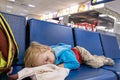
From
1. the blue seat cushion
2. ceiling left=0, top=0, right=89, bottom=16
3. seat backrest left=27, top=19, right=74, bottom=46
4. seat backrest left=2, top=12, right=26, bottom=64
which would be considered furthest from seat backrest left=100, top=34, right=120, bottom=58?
ceiling left=0, top=0, right=89, bottom=16

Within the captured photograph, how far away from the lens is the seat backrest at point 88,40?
1863 mm

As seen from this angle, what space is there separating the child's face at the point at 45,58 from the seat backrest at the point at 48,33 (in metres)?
0.36

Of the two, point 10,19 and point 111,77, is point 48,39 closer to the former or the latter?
point 10,19

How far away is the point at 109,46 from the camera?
252 cm

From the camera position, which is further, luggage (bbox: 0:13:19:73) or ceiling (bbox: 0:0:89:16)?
ceiling (bbox: 0:0:89:16)

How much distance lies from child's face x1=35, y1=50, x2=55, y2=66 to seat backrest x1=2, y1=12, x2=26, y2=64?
332 millimetres

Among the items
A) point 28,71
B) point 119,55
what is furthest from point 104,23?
point 28,71

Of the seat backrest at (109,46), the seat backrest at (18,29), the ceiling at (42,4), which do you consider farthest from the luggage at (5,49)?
the ceiling at (42,4)

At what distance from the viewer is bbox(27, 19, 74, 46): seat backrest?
55.5 inches

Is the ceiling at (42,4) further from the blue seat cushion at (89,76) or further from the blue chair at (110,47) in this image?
the blue seat cushion at (89,76)

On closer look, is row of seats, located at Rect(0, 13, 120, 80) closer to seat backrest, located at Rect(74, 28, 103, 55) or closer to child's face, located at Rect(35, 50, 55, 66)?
seat backrest, located at Rect(74, 28, 103, 55)

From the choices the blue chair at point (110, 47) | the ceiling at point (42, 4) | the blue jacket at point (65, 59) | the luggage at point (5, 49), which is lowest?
the blue chair at point (110, 47)

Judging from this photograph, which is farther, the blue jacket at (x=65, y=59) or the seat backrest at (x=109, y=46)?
the seat backrest at (x=109, y=46)

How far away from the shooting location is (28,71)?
2.85ft
